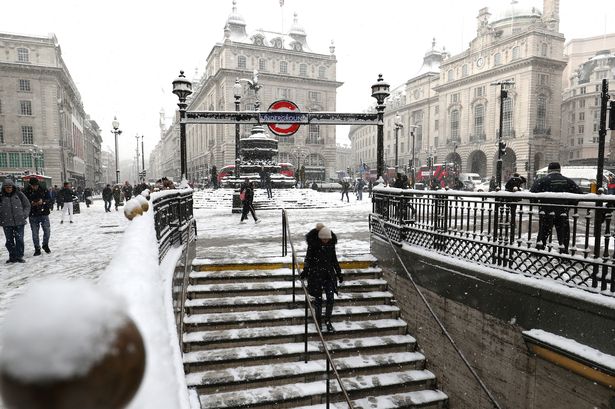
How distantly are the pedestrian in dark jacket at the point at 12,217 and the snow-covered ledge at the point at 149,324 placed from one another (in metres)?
8.39

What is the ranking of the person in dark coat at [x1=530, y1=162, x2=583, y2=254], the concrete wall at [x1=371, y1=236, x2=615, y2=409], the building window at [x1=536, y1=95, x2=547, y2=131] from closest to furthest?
the concrete wall at [x1=371, y1=236, x2=615, y2=409]
the person in dark coat at [x1=530, y1=162, x2=583, y2=254]
the building window at [x1=536, y1=95, x2=547, y2=131]

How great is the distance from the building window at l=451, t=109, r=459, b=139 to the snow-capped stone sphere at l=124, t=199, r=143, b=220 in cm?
7436

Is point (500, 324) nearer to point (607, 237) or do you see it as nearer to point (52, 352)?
point (607, 237)

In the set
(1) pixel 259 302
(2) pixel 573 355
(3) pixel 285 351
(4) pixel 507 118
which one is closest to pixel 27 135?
(1) pixel 259 302

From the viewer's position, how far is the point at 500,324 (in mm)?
5949

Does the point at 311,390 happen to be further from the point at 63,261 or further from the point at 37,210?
the point at 37,210

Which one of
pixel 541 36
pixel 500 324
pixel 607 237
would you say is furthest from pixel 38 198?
pixel 541 36

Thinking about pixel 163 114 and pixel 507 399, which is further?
pixel 163 114

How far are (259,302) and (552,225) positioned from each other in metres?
5.34

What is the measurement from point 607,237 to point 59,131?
66.6 metres

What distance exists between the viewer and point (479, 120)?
67.3m

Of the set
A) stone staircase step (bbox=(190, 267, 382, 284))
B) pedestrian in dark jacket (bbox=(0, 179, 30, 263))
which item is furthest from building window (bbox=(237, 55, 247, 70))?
stone staircase step (bbox=(190, 267, 382, 284))

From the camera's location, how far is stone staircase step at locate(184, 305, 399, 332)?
7.24 m

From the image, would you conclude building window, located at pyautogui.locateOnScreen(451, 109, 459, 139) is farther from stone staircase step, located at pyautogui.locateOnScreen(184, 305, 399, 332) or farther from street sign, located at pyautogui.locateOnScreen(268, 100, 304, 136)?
stone staircase step, located at pyautogui.locateOnScreen(184, 305, 399, 332)
